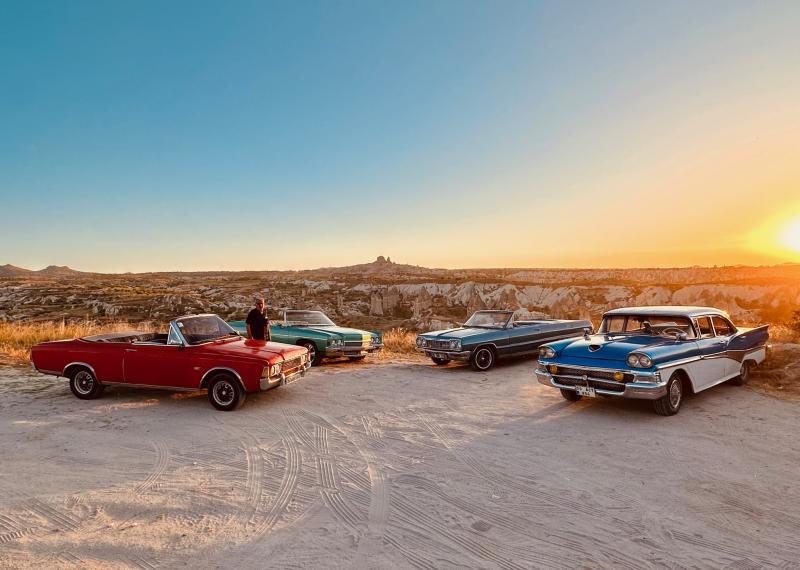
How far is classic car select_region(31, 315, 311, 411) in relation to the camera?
25.8ft

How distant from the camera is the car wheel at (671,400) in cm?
707

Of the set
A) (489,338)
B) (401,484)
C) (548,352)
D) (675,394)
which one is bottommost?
(401,484)

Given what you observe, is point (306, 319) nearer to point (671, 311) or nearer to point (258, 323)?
point (258, 323)

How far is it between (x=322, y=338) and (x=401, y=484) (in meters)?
7.87

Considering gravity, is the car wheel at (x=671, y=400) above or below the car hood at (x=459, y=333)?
below

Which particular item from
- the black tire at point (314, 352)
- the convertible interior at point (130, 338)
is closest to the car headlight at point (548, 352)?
the black tire at point (314, 352)

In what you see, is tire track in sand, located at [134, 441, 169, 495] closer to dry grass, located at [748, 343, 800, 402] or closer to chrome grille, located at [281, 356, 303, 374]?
chrome grille, located at [281, 356, 303, 374]

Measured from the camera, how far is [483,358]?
11570 millimetres

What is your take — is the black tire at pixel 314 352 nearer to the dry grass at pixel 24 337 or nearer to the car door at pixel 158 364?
the car door at pixel 158 364

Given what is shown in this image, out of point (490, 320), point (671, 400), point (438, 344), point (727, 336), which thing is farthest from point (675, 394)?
point (490, 320)

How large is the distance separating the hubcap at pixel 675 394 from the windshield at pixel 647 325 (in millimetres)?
1012

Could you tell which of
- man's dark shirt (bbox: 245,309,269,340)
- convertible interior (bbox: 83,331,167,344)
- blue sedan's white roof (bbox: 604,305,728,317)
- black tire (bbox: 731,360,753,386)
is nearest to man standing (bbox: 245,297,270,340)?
man's dark shirt (bbox: 245,309,269,340)

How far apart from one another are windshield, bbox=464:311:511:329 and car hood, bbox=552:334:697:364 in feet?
13.7

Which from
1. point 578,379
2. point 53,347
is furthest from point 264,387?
point 578,379
